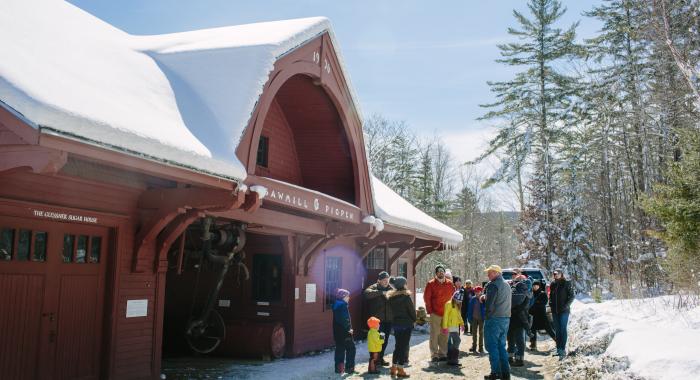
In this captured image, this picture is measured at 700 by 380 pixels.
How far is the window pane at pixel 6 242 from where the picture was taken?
22.1 feet

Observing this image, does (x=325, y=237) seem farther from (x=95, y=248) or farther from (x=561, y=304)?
(x=95, y=248)

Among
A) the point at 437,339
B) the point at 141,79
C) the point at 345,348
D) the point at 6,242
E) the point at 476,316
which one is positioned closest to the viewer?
the point at 6,242

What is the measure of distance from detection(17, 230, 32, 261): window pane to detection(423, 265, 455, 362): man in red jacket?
6.65m

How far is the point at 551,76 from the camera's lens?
3111cm

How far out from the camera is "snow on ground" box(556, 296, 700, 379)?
6.23 meters

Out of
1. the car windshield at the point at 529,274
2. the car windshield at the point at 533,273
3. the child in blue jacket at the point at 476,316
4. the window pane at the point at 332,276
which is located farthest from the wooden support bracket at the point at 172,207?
the car windshield at the point at 533,273

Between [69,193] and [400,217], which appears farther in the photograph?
[400,217]

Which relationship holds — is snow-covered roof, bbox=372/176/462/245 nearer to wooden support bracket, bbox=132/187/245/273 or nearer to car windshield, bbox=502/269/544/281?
car windshield, bbox=502/269/544/281

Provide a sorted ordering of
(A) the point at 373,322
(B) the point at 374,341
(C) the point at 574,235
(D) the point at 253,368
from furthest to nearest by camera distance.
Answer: (C) the point at 574,235
(D) the point at 253,368
(B) the point at 374,341
(A) the point at 373,322

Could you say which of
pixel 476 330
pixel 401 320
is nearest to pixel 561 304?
pixel 476 330

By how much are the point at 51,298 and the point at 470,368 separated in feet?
23.0

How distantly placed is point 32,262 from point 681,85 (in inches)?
841

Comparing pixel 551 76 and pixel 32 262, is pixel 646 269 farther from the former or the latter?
pixel 32 262

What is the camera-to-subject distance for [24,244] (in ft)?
23.0
